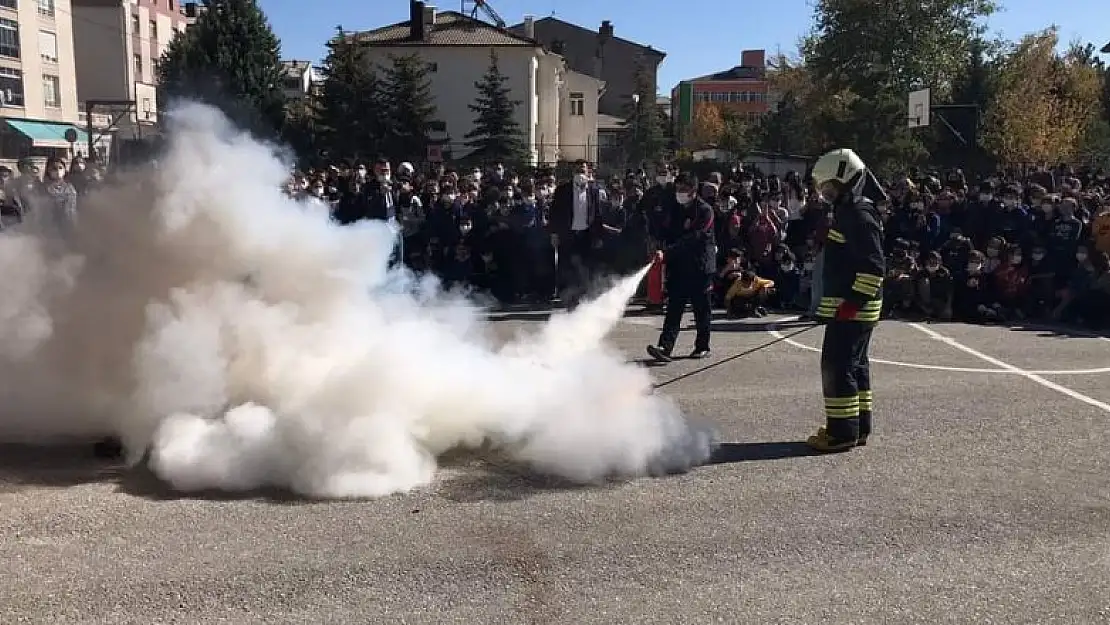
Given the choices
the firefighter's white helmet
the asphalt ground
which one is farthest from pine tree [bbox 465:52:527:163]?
the asphalt ground

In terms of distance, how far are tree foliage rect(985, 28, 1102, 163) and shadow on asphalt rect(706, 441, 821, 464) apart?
1407 inches

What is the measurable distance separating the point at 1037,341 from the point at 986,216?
341cm

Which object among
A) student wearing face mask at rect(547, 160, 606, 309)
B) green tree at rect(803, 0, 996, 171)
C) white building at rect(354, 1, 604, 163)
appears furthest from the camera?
white building at rect(354, 1, 604, 163)

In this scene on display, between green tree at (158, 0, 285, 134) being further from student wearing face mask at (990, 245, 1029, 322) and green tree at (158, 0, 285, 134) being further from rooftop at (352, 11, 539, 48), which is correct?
student wearing face mask at (990, 245, 1029, 322)

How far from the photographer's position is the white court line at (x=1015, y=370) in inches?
304

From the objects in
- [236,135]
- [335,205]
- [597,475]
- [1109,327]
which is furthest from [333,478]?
[1109,327]

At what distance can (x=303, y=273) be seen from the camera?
19.9ft

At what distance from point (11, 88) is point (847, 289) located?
174 feet

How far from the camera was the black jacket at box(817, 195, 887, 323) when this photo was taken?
6.14 metres

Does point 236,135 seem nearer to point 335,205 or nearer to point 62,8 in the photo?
point 335,205

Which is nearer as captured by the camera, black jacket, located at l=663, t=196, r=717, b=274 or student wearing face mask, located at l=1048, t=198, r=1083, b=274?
black jacket, located at l=663, t=196, r=717, b=274

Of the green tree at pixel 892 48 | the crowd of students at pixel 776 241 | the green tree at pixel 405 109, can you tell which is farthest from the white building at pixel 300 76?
the crowd of students at pixel 776 241

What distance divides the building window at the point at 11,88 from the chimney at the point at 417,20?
69.1 feet

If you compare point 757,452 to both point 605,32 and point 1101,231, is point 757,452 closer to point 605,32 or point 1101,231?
point 1101,231
